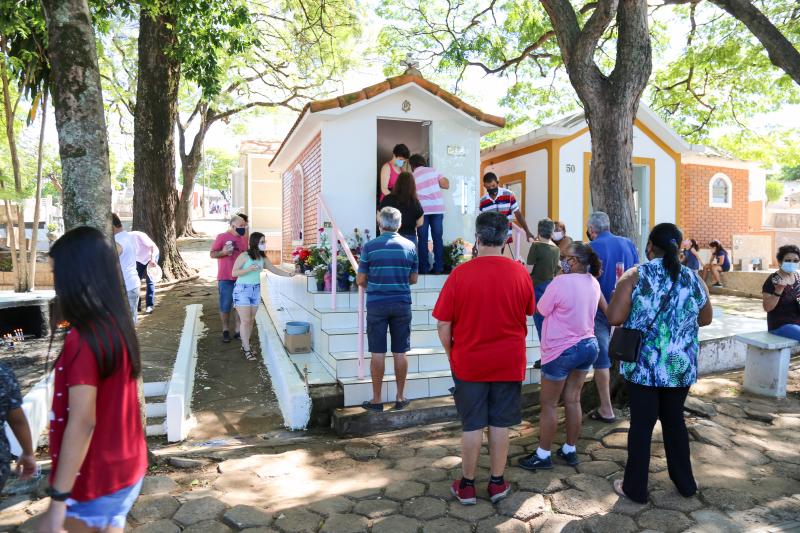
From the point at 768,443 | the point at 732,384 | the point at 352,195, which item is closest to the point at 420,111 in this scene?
the point at 352,195

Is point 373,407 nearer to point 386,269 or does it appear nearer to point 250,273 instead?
point 386,269

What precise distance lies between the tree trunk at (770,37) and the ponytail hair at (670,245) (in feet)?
17.5

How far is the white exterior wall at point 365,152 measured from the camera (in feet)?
27.4

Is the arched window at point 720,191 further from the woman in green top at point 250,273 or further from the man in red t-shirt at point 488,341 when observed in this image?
the man in red t-shirt at point 488,341

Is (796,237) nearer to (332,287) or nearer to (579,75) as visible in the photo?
(579,75)

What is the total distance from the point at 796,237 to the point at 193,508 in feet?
93.1

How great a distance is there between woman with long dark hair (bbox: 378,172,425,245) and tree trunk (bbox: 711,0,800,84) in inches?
199

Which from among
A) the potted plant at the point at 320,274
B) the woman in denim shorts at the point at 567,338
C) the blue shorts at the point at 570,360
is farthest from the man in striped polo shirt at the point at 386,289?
the potted plant at the point at 320,274

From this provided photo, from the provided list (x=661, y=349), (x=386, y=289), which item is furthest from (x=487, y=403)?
(x=386, y=289)

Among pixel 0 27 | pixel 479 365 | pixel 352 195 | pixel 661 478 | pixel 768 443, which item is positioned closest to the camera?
pixel 479 365

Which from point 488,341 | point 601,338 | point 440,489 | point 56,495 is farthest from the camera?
point 601,338

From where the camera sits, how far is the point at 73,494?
6.18ft

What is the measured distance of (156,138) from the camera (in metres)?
11.9

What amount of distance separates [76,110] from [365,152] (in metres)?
4.93
